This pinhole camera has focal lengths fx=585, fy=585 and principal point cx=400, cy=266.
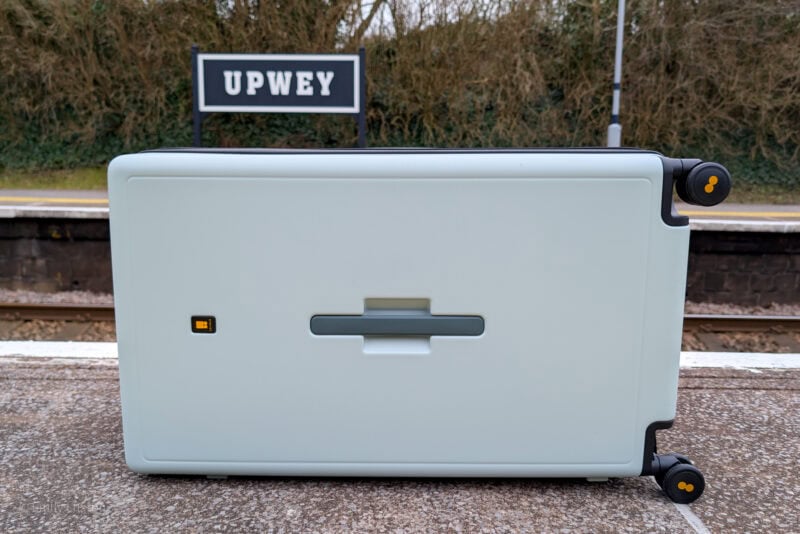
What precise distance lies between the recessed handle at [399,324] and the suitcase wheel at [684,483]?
0.80 metres

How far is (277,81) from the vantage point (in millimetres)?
7789

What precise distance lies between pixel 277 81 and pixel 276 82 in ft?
0.07

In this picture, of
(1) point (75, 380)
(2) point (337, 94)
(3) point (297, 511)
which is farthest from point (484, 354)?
(2) point (337, 94)

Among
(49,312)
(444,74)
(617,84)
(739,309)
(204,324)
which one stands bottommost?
(739,309)

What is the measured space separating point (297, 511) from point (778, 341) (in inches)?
209

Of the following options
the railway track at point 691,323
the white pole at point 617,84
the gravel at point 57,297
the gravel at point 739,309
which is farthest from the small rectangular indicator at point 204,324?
the white pole at point 617,84

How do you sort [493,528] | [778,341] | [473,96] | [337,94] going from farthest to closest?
[473,96] → [337,94] → [778,341] → [493,528]

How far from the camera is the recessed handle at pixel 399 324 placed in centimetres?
200

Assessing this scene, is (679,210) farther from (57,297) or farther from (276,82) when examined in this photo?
(57,297)

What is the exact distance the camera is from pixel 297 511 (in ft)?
6.26

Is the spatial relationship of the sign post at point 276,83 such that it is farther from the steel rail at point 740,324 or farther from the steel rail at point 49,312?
the steel rail at point 740,324

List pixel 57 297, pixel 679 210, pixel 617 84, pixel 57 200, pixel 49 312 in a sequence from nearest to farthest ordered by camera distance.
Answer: pixel 49 312 < pixel 57 297 < pixel 57 200 < pixel 679 210 < pixel 617 84

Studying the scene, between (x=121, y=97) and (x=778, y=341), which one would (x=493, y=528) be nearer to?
(x=778, y=341)

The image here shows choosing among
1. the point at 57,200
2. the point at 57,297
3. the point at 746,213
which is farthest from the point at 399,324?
the point at 57,200
